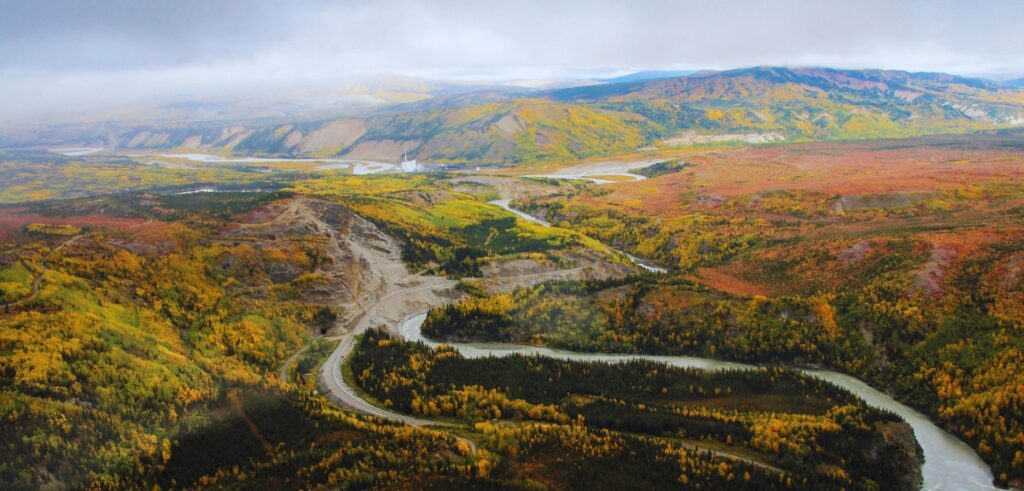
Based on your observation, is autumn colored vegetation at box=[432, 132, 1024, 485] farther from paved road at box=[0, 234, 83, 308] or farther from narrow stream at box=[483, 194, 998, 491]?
paved road at box=[0, 234, 83, 308]

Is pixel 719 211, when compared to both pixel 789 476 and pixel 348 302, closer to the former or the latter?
pixel 348 302

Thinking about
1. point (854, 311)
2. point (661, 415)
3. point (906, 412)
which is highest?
point (854, 311)

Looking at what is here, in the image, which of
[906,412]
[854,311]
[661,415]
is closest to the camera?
[661,415]

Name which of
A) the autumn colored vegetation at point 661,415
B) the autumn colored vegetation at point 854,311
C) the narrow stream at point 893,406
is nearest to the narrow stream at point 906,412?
the narrow stream at point 893,406

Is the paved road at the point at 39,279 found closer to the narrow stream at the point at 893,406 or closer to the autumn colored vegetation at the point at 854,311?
the narrow stream at the point at 893,406

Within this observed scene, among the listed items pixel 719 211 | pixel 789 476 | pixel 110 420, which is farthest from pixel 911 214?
pixel 110 420

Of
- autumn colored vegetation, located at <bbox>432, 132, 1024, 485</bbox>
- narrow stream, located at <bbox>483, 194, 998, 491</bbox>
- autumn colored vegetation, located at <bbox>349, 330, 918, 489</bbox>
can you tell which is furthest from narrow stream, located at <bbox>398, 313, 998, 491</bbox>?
autumn colored vegetation, located at <bbox>349, 330, 918, 489</bbox>

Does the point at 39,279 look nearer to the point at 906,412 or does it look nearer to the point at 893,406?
the point at 893,406

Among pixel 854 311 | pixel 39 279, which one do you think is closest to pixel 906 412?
pixel 854 311
